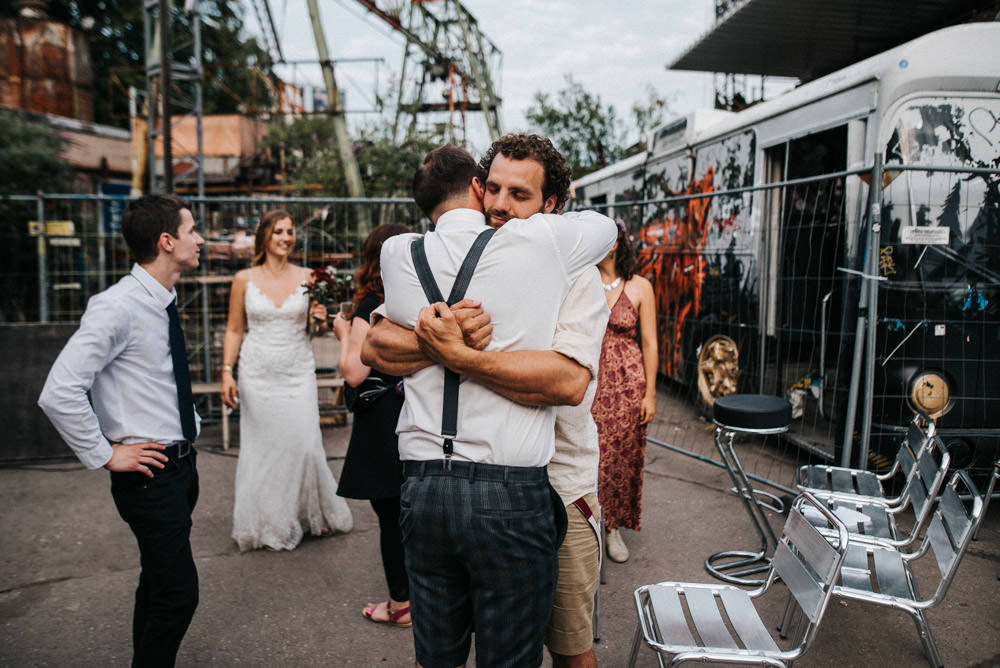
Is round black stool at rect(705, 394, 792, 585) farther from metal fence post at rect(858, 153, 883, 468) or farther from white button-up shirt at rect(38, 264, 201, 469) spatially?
white button-up shirt at rect(38, 264, 201, 469)

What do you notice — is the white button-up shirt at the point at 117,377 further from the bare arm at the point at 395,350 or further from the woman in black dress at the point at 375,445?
the bare arm at the point at 395,350

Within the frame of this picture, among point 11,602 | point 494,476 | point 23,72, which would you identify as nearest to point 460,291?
point 494,476

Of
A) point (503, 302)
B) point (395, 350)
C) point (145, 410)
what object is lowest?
point (145, 410)

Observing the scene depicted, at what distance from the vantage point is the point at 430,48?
725 inches

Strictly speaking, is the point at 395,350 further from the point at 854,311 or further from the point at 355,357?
the point at 854,311

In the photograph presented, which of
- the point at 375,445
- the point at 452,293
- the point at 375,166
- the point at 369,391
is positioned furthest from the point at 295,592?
the point at 375,166

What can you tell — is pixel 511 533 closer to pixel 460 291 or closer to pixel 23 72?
pixel 460 291

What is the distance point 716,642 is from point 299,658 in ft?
6.11

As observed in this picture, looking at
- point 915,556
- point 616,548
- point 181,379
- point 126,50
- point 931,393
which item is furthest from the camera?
point 126,50

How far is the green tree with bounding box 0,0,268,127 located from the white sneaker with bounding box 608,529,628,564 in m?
24.4

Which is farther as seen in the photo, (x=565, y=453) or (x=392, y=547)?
(x=392, y=547)

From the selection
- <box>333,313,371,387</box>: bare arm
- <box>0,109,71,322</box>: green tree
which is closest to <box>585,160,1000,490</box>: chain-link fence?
<box>333,313,371,387</box>: bare arm

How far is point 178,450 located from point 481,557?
151 centimetres

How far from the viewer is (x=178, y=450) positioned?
249 centimetres
